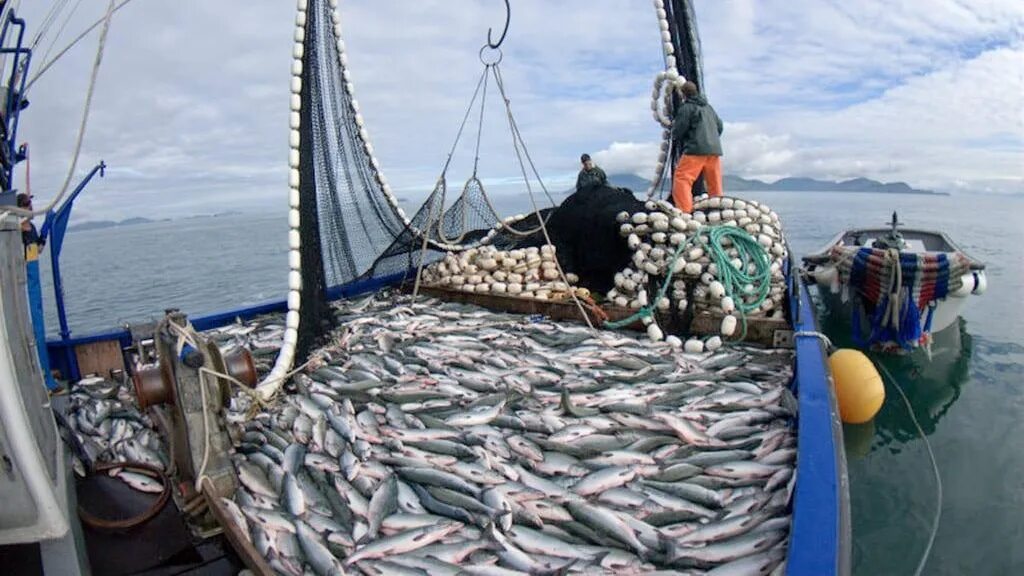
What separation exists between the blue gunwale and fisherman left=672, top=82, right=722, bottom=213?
3.29 metres

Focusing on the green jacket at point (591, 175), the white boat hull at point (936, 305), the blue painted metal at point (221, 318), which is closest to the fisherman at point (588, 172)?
the green jacket at point (591, 175)

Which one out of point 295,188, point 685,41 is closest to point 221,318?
point 295,188

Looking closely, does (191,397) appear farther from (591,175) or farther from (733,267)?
(591,175)

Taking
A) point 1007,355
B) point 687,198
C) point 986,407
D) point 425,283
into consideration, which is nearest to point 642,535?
point 425,283

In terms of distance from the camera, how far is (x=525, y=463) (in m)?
4.02

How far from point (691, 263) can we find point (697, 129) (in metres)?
3.08

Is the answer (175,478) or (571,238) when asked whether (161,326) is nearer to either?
(175,478)

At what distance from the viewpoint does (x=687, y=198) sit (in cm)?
884

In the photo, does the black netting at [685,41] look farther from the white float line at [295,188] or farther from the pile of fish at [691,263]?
the white float line at [295,188]

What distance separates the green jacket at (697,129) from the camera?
8.73m

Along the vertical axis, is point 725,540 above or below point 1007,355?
above

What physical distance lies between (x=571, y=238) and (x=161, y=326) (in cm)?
503

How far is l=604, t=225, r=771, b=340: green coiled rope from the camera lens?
6395 mm

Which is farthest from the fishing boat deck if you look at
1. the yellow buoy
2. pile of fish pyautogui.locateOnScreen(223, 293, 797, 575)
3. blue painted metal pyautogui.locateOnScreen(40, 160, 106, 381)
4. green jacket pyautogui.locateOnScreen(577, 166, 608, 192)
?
green jacket pyautogui.locateOnScreen(577, 166, 608, 192)
